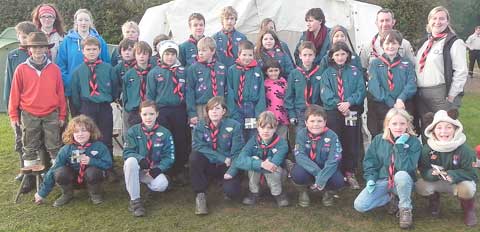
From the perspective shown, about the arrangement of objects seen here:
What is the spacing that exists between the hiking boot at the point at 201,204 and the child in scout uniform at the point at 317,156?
0.78 metres

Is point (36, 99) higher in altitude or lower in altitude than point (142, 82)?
lower

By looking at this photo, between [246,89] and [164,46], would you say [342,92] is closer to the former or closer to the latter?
[246,89]

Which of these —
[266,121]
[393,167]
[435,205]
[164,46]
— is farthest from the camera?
[164,46]

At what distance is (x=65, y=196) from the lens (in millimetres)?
4730

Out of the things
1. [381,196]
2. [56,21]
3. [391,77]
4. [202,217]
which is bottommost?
[202,217]

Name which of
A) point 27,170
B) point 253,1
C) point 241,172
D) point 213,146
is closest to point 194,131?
point 213,146

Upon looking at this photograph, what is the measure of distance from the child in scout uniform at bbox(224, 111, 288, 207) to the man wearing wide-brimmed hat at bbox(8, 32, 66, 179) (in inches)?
67.9

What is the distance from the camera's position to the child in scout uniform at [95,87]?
4.97 m

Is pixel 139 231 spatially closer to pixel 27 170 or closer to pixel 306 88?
pixel 27 170

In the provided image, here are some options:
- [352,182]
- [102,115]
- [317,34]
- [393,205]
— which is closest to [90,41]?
[102,115]

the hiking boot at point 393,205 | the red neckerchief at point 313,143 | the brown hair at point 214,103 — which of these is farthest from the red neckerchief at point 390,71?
the brown hair at point 214,103

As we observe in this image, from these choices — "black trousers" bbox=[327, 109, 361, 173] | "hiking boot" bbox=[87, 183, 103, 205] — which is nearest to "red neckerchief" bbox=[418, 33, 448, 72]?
"black trousers" bbox=[327, 109, 361, 173]

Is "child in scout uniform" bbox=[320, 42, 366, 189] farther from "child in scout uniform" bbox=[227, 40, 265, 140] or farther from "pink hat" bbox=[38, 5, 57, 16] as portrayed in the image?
"pink hat" bbox=[38, 5, 57, 16]

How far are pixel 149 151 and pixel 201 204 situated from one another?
0.67 metres
